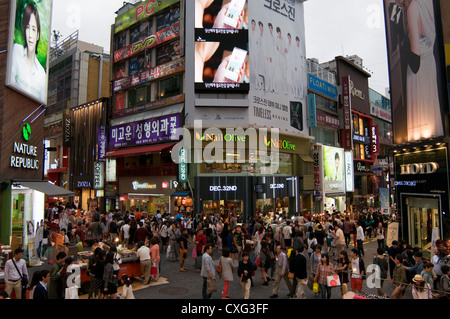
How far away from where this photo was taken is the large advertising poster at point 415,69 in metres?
17.1

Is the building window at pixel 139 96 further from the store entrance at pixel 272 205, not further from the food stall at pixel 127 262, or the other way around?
the food stall at pixel 127 262

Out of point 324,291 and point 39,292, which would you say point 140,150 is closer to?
point 39,292

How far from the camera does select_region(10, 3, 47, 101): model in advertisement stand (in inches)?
651

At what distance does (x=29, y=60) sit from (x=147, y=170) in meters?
17.4

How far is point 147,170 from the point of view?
33.9 metres

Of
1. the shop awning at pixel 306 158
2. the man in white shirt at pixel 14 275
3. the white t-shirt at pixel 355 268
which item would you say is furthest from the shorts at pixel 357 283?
the shop awning at pixel 306 158

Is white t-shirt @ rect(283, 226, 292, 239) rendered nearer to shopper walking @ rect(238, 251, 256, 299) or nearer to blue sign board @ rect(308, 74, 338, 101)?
shopper walking @ rect(238, 251, 256, 299)

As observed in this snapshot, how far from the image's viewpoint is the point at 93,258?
10.3 metres

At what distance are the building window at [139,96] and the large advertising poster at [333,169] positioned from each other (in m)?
20.9

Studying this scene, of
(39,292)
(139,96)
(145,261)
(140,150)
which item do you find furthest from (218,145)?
(39,292)
